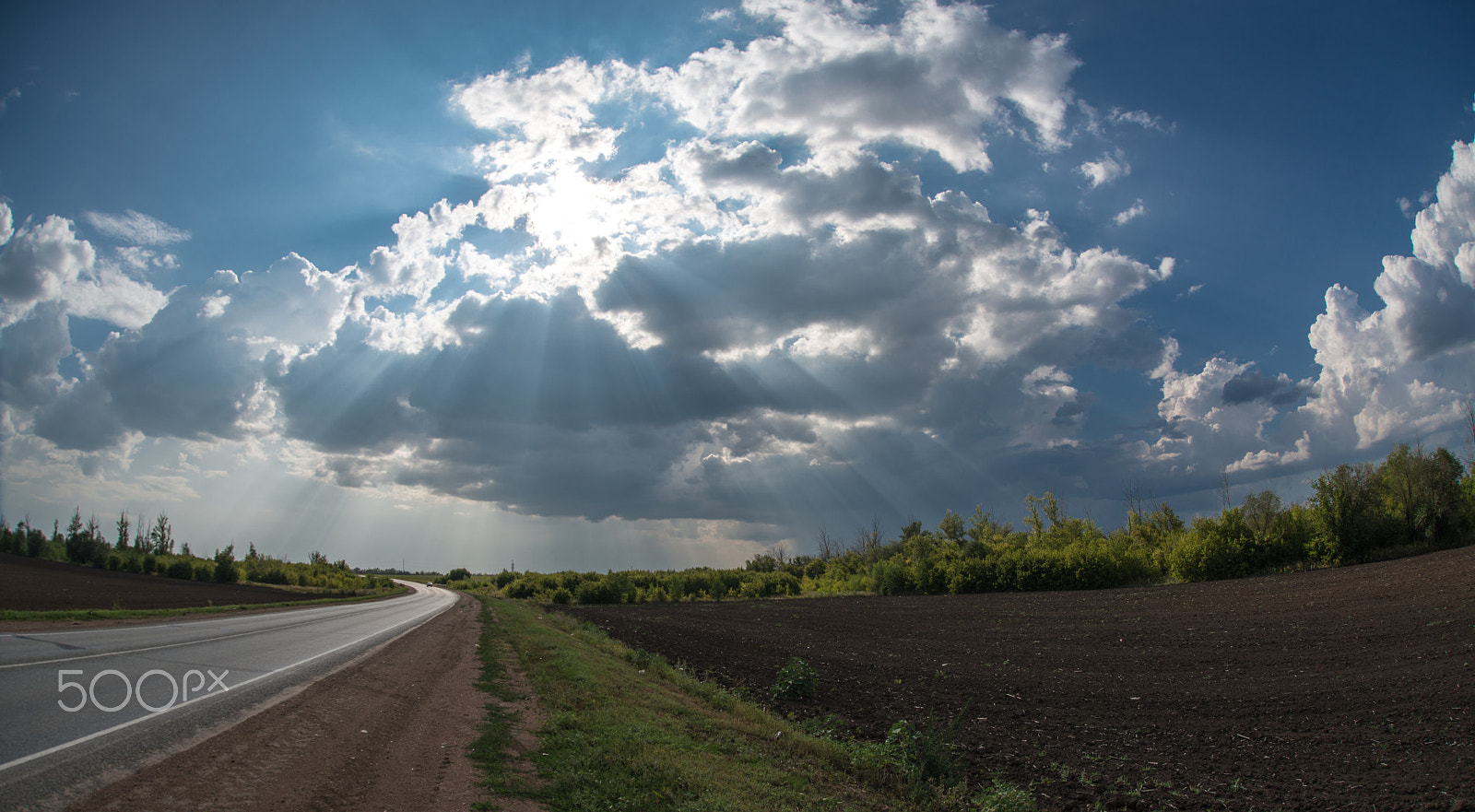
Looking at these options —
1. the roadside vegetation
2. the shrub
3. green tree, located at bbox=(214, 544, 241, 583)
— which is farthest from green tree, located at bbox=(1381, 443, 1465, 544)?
green tree, located at bbox=(214, 544, 241, 583)

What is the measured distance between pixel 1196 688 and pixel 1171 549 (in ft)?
139

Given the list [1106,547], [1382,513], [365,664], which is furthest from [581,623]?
[1382,513]

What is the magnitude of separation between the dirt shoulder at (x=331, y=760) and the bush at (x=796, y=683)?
6.20 meters

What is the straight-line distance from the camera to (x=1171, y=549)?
49.0 metres

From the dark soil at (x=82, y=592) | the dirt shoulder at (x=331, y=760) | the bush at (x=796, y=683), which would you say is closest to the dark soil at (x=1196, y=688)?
the bush at (x=796, y=683)

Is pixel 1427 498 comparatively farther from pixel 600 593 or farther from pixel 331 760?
pixel 600 593

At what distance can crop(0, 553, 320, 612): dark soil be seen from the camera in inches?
1143

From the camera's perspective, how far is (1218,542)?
4106 centimetres

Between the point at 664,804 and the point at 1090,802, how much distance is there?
543cm

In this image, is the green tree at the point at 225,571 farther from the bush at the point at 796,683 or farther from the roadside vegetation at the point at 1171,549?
the bush at the point at 796,683

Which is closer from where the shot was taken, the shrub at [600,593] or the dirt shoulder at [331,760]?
the dirt shoulder at [331,760]

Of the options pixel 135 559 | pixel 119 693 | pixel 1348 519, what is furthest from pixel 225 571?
pixel 1348 519

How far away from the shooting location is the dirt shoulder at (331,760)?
578cm

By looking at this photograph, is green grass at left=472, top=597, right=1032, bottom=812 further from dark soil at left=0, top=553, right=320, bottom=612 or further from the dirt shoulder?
dark soil at left=0, top=553, right=320, bottom=612
